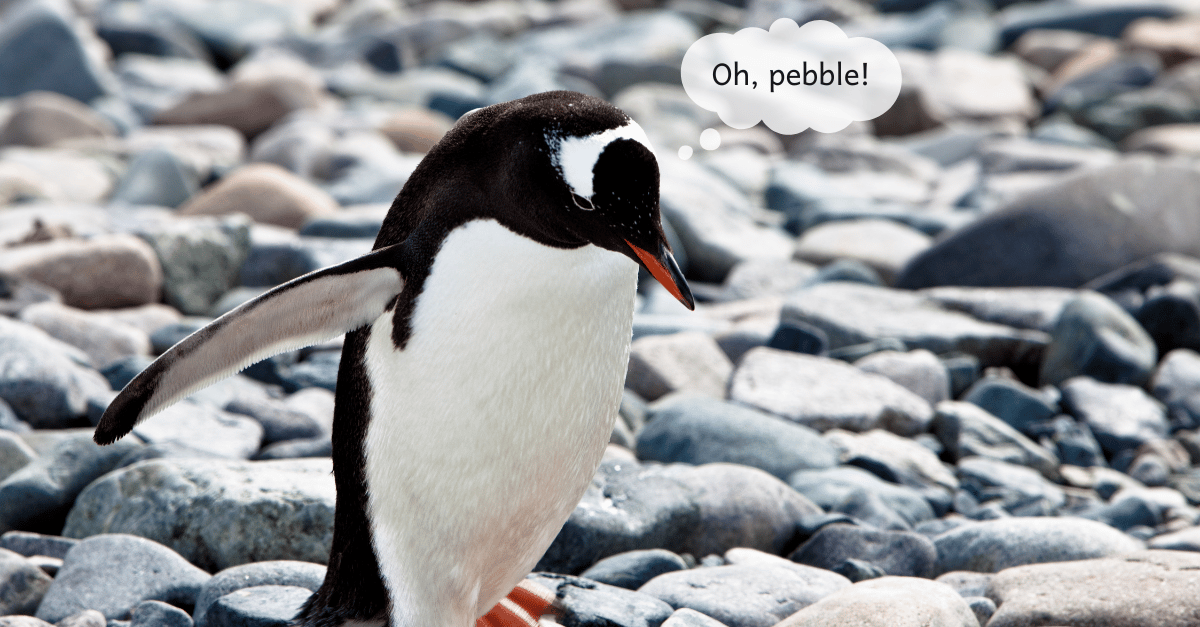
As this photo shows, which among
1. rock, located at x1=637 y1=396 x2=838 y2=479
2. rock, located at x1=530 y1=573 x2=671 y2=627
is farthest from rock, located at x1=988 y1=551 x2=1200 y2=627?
rock, located at x1=637 y1=396 x2=838 y2=479

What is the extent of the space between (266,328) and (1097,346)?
4.57 metres

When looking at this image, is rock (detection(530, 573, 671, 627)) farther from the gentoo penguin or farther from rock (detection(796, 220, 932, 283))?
rock (detection(796, 220, 932, 283))

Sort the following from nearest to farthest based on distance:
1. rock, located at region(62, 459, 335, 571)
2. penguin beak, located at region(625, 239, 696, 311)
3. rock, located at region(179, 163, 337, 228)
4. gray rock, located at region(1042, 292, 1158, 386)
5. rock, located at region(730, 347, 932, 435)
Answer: penguin beak, located at region(625, 239, 696, 311), rock, located at region(62, 459, 335, 571), rock, located at region(730, 347, 932, 435), gray rock, located at region(1042, 292, 1158, 386), rock, located at region(179, 163, 337, 228)

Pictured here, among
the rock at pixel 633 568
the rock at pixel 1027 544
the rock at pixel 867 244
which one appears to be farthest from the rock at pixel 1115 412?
the rock at pixel 633 568

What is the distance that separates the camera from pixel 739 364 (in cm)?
568

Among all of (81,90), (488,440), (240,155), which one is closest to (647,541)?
(488,440)

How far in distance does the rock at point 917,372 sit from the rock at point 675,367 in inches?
27.9

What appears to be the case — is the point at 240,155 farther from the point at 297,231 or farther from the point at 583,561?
the point at 583,561

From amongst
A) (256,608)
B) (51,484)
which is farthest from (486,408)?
(51,484)

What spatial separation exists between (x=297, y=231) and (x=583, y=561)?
5063mm

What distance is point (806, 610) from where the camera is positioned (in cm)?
296

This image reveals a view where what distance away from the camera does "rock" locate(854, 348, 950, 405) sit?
5676 mm

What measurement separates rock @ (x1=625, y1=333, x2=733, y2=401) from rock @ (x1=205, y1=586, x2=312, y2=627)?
2835 mm

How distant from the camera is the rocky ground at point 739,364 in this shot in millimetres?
3244
